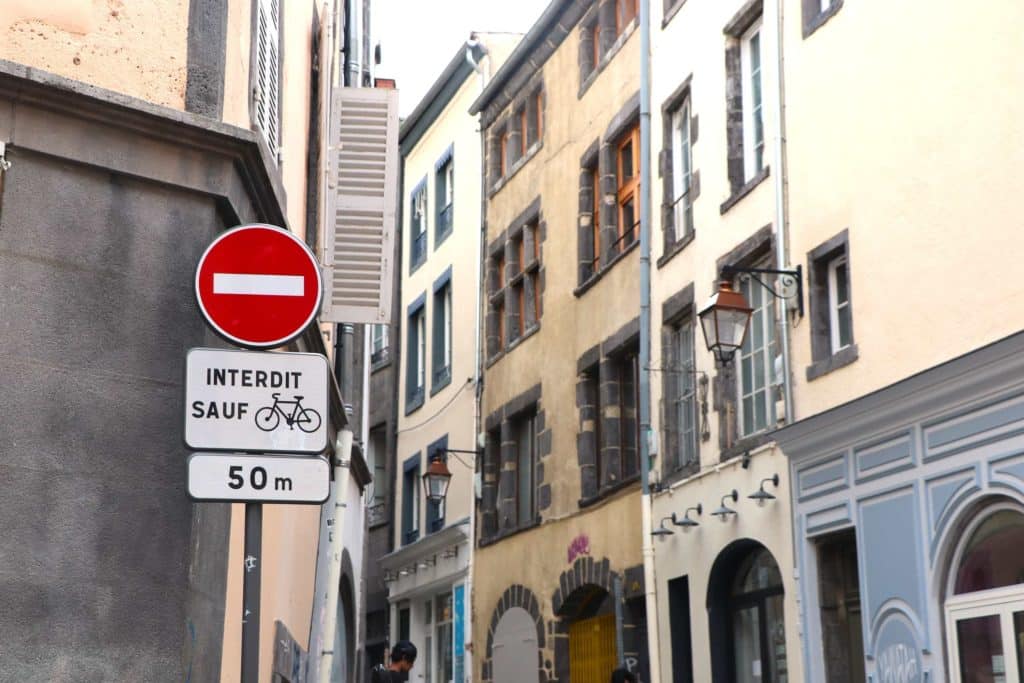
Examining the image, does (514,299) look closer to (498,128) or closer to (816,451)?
(498,128)

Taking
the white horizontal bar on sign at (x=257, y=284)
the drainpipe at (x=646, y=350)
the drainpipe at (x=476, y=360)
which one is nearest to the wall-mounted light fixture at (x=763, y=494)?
the drainpipe at (x=646, y=350)

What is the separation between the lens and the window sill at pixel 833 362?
45.3ft

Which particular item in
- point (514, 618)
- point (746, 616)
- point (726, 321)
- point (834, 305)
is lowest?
point (746, 616)

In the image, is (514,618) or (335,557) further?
(514,618)

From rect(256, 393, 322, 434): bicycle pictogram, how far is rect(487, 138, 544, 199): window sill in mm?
19548

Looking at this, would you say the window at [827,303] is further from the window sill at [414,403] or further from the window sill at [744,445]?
the window sill at [414,403]

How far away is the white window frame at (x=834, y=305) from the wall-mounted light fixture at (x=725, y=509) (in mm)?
2128

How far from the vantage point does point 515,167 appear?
2534 cm

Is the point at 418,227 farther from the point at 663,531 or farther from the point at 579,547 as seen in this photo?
the point at 663,531

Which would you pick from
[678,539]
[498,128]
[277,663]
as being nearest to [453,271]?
[498,128]

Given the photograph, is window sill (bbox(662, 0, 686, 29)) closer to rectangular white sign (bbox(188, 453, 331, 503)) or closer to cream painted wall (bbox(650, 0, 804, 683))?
cream painted wall (bbox(650, 0, 804, 683))

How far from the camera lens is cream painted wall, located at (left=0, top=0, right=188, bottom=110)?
644cm

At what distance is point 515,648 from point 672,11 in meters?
9.30

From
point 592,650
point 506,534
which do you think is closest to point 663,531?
point 592,650
